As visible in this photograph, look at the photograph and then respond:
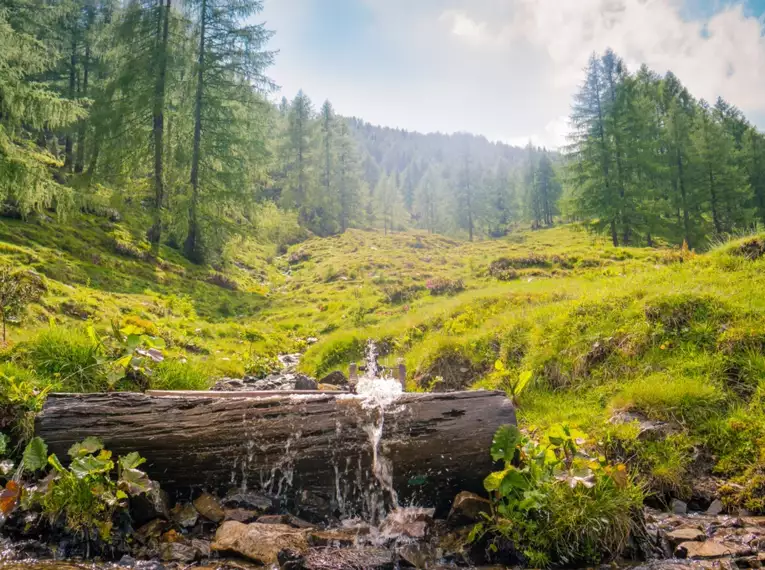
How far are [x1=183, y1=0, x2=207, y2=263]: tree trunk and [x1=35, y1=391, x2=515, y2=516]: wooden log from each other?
18.5 m

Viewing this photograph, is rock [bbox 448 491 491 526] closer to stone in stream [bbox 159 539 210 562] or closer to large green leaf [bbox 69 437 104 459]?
stone in stream [bbox 159 539 210 562]

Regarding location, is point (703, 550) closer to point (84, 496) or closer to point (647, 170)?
point (84, 496)

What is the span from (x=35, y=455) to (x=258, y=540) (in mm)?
2538

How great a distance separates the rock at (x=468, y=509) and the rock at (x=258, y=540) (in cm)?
153

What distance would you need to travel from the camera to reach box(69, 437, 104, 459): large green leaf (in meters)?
4.56

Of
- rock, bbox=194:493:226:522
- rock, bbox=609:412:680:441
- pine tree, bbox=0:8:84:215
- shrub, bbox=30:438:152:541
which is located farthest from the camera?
pine tree, bbox=0:8:84:215

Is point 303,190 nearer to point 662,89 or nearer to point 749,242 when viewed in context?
point 662,89

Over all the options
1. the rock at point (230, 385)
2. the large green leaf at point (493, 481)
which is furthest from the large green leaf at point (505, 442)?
the rock at point (230, 385)

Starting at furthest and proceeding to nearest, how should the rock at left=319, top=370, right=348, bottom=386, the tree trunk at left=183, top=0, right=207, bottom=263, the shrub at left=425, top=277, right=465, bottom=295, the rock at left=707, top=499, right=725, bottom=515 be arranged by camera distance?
the tree trunk at left=183, top=0, right=207, bottom=263 < the shrub at left=425, top=277, right=465, bottom=295 < the rock at left=319, top=370, right=348, bottom=386 < the rock at left=707, top=499, right=725, bottom=515

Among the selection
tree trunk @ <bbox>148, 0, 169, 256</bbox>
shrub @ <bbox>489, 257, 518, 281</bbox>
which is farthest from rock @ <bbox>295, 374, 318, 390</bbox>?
tree trunk @ <bbox>148, 0, 169, 256</bbox>

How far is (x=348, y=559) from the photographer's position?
162 inches

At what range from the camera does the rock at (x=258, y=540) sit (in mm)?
4145

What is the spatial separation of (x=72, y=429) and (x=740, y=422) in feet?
26.4

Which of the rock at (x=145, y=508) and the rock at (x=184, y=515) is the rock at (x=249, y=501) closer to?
the rock at (x=184, y=515)
